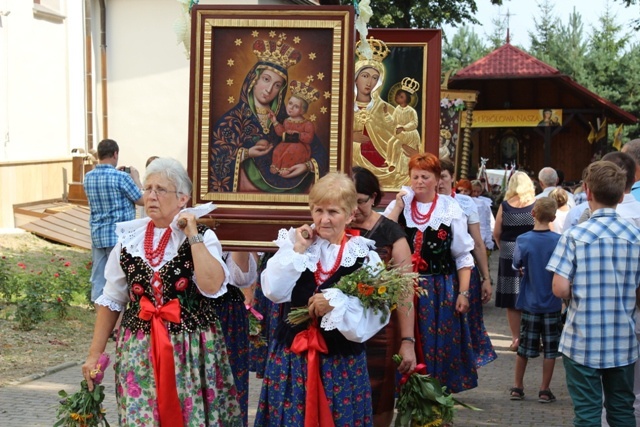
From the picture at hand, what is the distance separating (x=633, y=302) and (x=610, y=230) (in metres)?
0.44

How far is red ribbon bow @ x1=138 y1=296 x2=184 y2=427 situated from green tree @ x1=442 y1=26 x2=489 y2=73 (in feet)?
215

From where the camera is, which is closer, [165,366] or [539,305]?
[165,366]

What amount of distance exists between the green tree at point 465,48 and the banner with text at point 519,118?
3248cm

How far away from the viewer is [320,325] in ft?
16.4

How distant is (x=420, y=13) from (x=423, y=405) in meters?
29.0

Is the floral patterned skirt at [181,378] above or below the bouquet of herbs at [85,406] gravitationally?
above

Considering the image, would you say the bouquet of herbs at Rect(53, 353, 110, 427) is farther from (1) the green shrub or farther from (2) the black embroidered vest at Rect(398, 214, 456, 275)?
(1) the green shrub

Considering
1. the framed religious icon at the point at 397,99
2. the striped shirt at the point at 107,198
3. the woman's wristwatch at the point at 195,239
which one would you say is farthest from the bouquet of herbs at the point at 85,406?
the striped shirt at the point at 107,198

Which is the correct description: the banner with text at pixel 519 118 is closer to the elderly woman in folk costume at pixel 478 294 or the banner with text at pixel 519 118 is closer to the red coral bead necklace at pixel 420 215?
the elderly woman in folk costume at pixel 478 294

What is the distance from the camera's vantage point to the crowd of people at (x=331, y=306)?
503cm

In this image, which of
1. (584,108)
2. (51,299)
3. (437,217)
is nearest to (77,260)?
(51,299)

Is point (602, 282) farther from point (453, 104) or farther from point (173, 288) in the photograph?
point (453, 104)

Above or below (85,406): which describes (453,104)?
above

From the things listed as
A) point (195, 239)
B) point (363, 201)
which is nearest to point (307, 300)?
point (195, 239)
